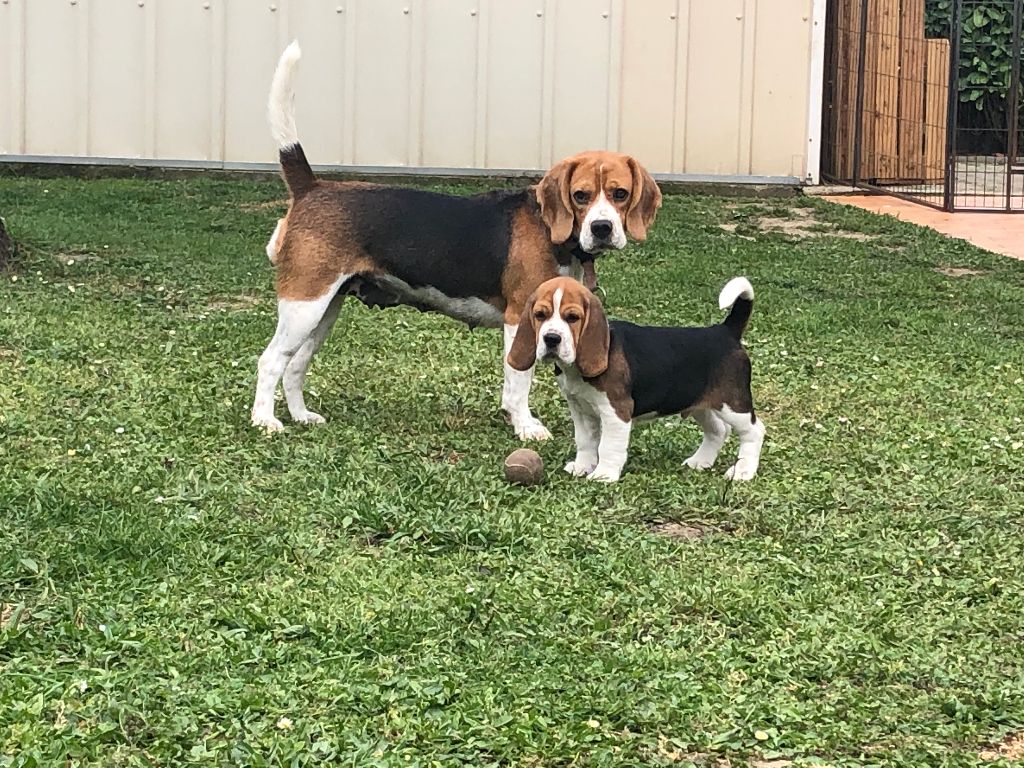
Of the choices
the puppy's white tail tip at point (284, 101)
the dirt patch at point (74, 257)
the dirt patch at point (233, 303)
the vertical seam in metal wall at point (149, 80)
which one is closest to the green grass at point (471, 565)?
the dirt patch at point (233, 303)

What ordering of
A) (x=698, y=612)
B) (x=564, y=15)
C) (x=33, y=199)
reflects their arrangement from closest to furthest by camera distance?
(x=698, y=612), (x=33, y=199), (x=564, y=15)

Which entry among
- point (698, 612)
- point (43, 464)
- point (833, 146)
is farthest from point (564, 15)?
point (698, 612)

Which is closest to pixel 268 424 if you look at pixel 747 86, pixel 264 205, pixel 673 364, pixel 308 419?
pixel 308 419

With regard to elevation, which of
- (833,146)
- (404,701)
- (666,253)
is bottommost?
(404,701)

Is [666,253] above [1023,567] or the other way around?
above

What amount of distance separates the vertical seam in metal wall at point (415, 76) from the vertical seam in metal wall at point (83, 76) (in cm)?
320

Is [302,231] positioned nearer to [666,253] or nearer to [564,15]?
[666,253]

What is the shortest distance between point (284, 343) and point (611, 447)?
5.24ft

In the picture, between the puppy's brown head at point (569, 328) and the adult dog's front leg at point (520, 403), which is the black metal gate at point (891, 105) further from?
the puppy's brown head at point (569, 328)

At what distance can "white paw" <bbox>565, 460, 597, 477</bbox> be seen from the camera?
5.89m

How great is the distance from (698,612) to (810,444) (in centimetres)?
216

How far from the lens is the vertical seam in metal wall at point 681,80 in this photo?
1528cm

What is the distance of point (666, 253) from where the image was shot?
38.0 feet

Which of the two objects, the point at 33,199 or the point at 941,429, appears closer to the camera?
the point at 941,429
